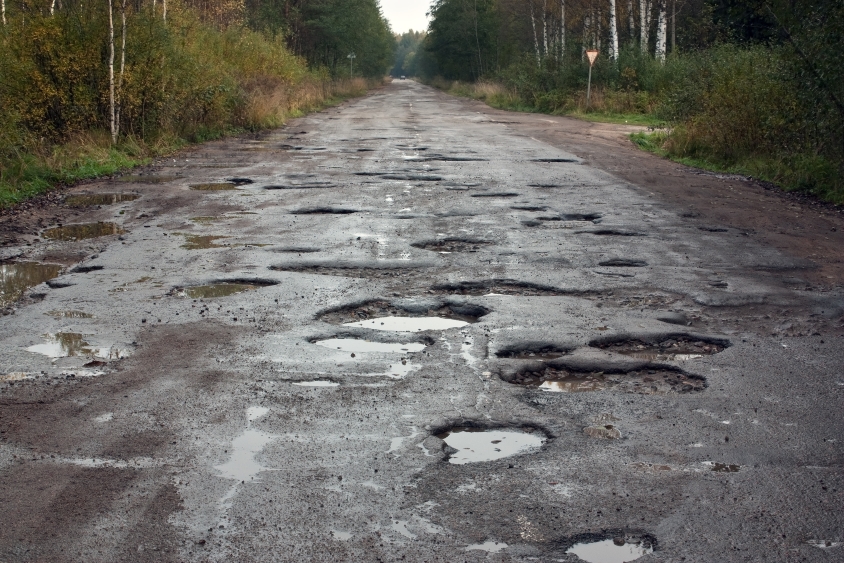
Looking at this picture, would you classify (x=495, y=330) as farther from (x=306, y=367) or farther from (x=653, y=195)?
(x=653, y=195)

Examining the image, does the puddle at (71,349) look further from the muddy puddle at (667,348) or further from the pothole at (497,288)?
the muddy puddle at (667,348)

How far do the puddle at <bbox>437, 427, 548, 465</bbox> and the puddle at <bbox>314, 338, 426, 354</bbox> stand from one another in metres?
1.37

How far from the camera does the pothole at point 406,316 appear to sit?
6.46 meters

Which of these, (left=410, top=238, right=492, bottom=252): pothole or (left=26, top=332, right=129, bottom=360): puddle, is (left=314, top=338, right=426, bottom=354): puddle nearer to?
(left=26, top=332, right=129, bottom=360): puddle

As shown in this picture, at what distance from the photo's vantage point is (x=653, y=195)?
41.9 ft

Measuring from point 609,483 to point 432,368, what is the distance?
1753 mm

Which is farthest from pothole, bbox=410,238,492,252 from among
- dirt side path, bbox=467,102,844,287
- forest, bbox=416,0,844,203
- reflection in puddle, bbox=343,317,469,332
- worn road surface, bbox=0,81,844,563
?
forest, bbox=416,0,844,203

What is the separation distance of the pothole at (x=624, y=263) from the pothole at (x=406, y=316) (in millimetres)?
2027

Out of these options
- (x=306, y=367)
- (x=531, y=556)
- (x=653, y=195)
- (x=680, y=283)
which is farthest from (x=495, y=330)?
(x=653, y=195)

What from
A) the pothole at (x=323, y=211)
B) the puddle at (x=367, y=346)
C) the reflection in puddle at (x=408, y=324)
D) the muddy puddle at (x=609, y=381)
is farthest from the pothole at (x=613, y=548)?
the pothole at (x=323, y=211)

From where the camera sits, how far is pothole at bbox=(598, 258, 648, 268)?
8.35 m

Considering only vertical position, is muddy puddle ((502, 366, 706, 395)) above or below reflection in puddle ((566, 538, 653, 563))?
above

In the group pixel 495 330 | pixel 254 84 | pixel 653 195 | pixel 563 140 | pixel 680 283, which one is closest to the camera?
pixel 495 330

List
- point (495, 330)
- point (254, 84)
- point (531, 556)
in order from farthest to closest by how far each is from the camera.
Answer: point (254, 84) < point (495, 330) < point (531, 556)
